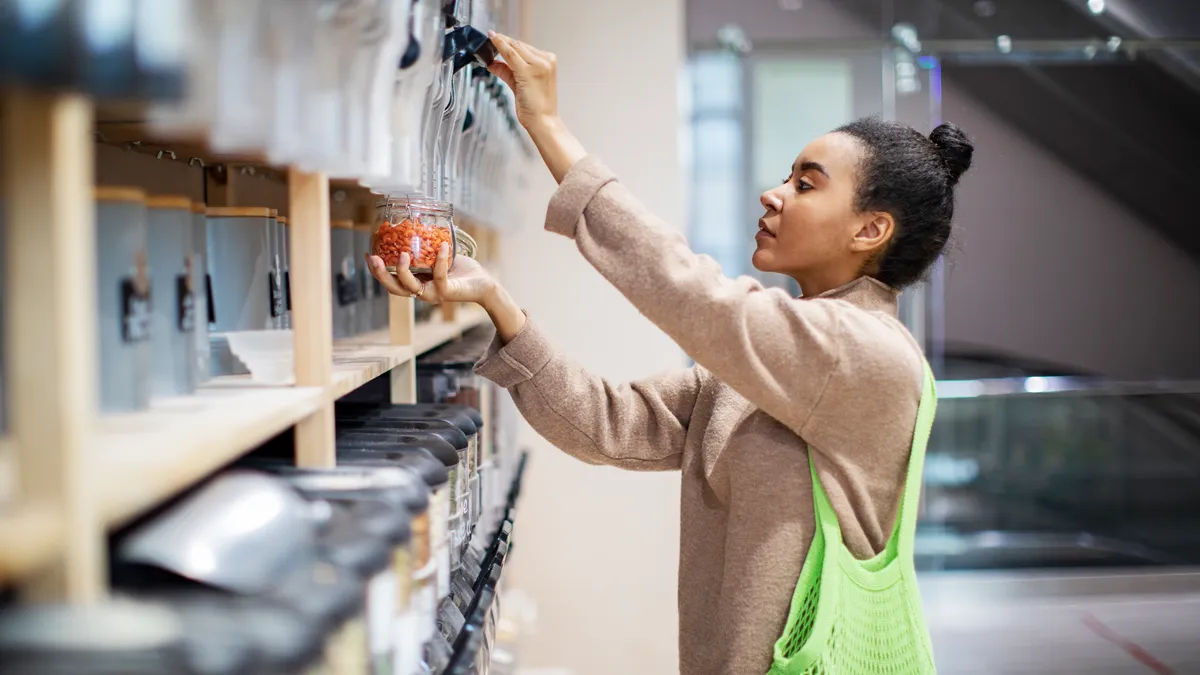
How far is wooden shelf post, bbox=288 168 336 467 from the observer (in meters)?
1.02

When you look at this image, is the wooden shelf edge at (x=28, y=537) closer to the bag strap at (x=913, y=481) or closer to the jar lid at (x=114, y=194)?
→ the jar lid at (x=114, y=194)

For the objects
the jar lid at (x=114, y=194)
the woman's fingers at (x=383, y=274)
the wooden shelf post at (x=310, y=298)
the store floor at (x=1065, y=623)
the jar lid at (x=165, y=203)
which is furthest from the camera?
the store floor at (x=1065, y=623)

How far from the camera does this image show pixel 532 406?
5.34 feet

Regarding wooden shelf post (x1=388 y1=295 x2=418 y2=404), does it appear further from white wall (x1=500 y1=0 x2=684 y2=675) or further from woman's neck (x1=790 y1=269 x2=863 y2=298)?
white wall (x1=500 y1=0 x2=684 y2=675)

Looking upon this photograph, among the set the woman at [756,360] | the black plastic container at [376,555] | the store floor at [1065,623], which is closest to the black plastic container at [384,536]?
the black plastic container at [376,555]

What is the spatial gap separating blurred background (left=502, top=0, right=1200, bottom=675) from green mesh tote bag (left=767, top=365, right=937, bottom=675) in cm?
199

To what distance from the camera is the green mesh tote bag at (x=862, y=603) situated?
1.42m

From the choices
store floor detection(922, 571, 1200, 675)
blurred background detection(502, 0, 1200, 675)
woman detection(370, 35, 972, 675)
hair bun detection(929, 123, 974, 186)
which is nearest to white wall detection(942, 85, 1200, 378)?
blurred background detection(502, 0, 1200, 675)

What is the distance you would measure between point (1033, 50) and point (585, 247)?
3.95m

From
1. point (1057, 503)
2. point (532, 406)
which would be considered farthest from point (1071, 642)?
point (532, 406)

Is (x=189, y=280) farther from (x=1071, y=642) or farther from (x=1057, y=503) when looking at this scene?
(x=1057, y=503)

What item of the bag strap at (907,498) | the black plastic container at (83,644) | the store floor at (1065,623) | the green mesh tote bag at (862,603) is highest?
the black plastic container at (83,644)

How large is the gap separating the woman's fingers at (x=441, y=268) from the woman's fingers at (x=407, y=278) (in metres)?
0.02

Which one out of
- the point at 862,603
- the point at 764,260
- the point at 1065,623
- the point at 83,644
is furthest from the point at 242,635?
the point at 1065,623
